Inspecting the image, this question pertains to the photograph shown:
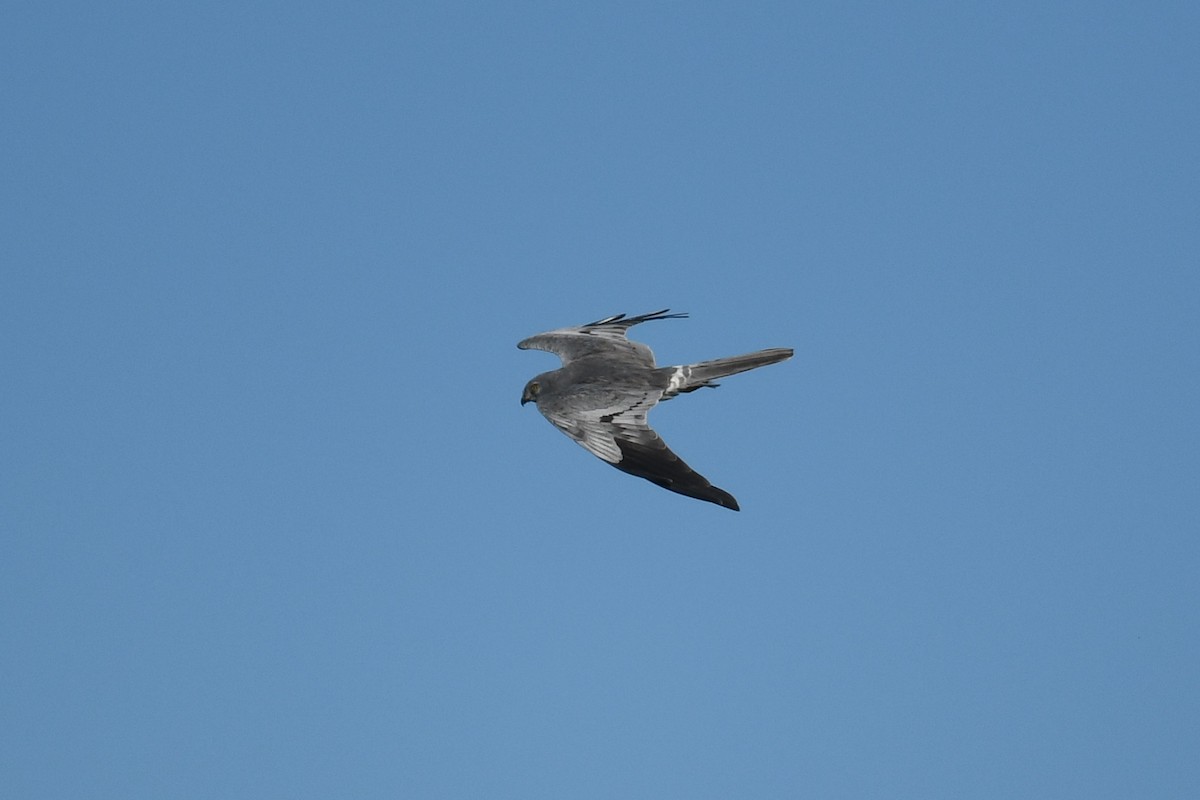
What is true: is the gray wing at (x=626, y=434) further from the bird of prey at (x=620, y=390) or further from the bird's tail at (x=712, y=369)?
the bird's tail at (x=712, y=369)

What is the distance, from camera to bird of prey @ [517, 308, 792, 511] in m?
20.9

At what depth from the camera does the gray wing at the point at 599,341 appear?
2575 cm

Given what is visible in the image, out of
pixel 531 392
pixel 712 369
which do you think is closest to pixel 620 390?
pixel 531 392

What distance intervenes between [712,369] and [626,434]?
12.1ft

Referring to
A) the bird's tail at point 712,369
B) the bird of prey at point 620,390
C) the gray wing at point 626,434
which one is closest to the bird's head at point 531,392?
the bird of prey at point 620,390

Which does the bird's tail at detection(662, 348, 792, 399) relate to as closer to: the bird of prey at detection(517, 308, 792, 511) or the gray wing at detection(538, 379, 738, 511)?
the bird of prey at detection(517, 308, 792, 511)

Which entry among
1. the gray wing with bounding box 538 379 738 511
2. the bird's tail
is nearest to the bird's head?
the gray wing with bounding box 538 379 738 511

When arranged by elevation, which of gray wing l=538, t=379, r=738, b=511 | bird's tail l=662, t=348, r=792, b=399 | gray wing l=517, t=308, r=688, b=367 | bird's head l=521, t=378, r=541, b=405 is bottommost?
gray wing l=538, t=379, r=738, b=511

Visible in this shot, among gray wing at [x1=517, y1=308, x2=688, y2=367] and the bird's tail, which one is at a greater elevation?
gray wing at [x1=517, y1=308, x2=688, y2=367]

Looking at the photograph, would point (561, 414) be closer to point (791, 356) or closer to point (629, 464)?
point (629, 464)

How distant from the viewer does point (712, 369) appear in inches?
977

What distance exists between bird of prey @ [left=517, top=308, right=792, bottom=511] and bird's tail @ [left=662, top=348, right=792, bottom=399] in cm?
2

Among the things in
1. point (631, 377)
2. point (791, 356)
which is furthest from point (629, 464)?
point (791, 356)

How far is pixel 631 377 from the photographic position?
24031mm
